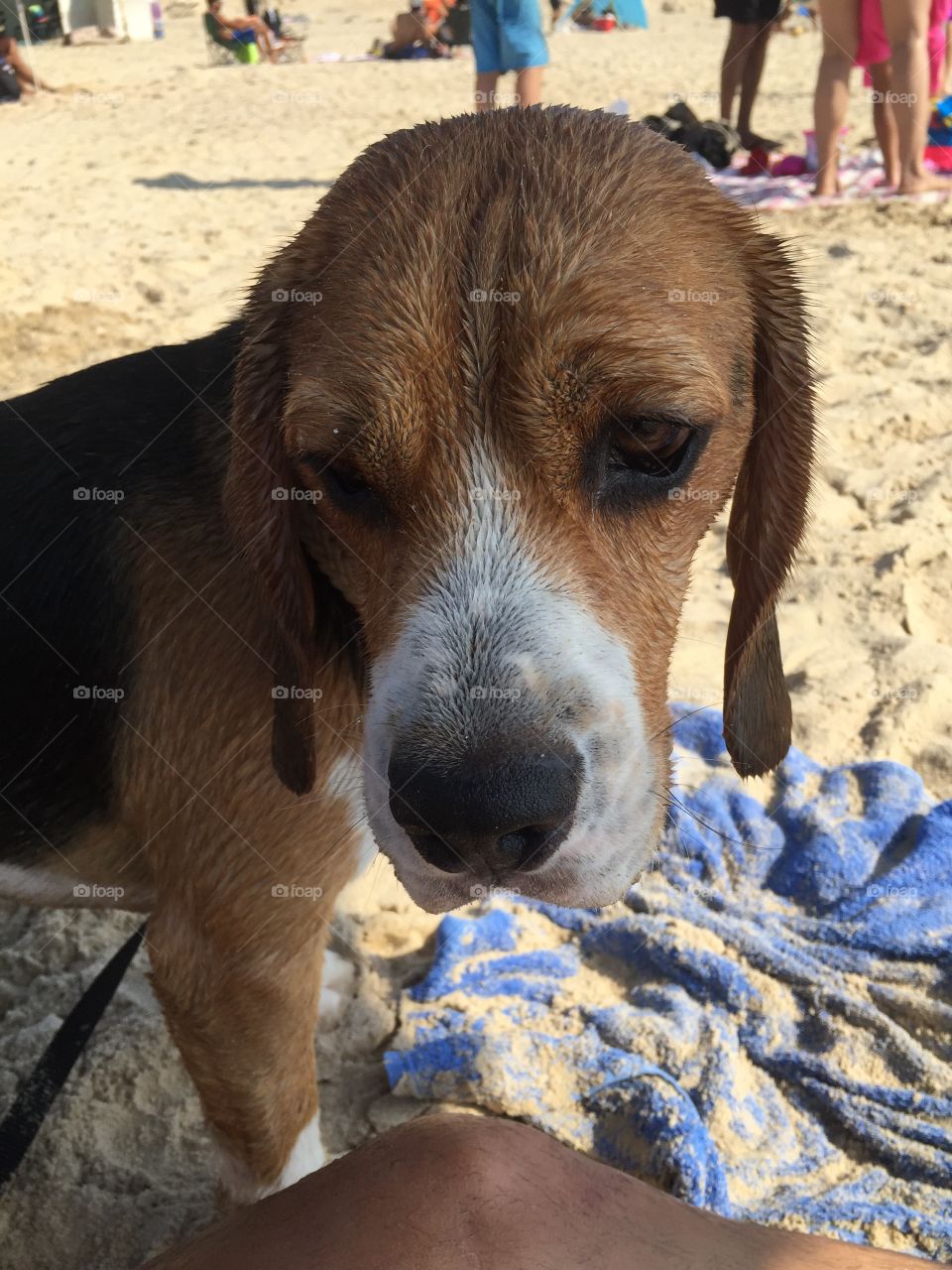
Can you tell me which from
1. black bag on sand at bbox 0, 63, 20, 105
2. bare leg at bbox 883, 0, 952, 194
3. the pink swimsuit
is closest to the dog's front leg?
bare leg at bbox 883, 0, 952, 194

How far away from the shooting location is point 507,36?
9.52 metres

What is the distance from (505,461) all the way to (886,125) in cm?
917

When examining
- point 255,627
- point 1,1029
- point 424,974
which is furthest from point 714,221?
point 1,1029

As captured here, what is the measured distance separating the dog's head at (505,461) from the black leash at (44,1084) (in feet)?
3.52

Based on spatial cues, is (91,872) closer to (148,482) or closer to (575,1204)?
(148,482)

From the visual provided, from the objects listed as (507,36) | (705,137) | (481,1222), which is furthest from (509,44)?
(481,1222)

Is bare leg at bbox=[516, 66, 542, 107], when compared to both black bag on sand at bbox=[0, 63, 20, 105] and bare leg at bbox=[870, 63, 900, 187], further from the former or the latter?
black bag on sand at bbox=[0, 63, 20, 105]

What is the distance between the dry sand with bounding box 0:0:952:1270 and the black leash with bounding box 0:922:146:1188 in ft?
0.96

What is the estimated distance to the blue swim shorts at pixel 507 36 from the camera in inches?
374

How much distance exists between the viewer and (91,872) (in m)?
2.80

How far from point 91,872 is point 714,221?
212 cm

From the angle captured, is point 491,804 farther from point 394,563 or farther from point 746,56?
point 746,56

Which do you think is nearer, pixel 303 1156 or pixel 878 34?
pixel 303 1156

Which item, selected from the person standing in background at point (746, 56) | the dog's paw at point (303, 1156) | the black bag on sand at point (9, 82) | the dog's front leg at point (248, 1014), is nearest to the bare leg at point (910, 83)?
the person standing in background at point (746, 56)
